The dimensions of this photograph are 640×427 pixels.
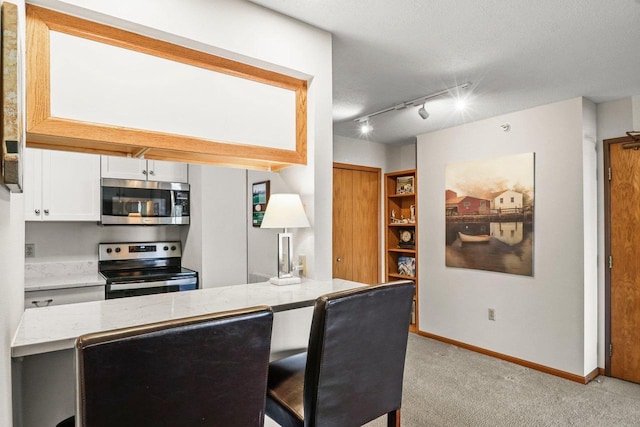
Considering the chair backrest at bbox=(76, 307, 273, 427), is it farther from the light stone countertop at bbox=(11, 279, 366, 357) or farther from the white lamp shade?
the white lamp shade

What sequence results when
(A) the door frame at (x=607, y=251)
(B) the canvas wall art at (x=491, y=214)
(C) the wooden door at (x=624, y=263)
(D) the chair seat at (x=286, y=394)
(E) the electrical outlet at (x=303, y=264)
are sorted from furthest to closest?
(B) the canvas wall art at (x=491, y=214) < (A) the door frame at (x=607, y=251) < (C) the wooden door at (x=624, y=263) < (E) the electrical outlet at (x=303, y=264) < (D) the chair seat at (x=286, y=394)

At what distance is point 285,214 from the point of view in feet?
6.22

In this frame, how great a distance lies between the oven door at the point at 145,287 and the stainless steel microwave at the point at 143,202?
1.38ft

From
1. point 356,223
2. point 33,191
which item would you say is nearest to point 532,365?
point 356,223

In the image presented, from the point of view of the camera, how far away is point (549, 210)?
11.1 feet

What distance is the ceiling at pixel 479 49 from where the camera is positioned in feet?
6.03

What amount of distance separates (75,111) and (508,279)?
370 centimetres

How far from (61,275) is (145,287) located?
789 mm

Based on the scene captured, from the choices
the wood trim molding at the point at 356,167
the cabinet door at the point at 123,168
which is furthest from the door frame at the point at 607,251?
the cabinet door at the point at 123,168

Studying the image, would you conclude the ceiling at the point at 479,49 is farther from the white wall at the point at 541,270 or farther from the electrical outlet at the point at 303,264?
the electrical outlet at the point at 303,264

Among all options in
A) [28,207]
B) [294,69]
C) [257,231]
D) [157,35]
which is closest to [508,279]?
[257,231]

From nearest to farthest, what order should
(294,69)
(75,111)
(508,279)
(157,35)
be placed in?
(75,111), (157,35), (294,69), (508,279)

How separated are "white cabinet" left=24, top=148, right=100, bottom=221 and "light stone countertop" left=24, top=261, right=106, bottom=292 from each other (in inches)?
15.3

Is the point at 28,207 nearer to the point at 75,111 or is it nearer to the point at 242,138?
the point at 75,111
